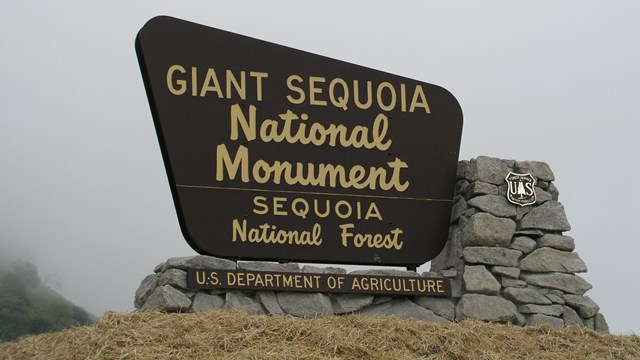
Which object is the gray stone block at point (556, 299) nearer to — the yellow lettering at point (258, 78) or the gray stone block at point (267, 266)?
the gray stone block at point (267, 266)

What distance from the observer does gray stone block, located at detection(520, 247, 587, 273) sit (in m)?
9.71

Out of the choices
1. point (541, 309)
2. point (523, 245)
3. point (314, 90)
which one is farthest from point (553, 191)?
point (314, 90)

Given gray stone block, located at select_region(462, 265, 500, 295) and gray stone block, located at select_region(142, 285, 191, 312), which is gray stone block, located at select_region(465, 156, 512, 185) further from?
gray stone block, located at select_region(142, 285, 191, 312)

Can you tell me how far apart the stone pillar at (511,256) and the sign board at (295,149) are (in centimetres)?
31

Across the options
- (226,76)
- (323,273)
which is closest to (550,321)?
(323,273)

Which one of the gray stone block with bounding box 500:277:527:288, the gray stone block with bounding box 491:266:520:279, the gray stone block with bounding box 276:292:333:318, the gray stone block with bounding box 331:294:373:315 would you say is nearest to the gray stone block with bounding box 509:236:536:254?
the gray stone block with bounding box 491:266:520:279

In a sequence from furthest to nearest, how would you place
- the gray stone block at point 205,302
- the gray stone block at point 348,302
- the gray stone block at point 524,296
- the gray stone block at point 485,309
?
the gray stone block at point 524,296 < the gray stone block at point 485,309 < the gray stone block at point 348,302 < the gray stone block at point 205,302

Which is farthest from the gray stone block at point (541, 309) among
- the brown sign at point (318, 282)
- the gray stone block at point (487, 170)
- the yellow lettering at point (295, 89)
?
the yellow lettering at point (295, 89)

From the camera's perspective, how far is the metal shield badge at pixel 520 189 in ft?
32.5

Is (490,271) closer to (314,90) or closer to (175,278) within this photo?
(314,90)

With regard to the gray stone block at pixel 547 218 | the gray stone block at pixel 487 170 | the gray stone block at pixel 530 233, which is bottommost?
the gray stone block at pixel 530 233

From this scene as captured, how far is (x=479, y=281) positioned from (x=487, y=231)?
1.87 feet

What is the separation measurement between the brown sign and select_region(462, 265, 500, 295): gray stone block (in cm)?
21

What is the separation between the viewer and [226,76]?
924cm
